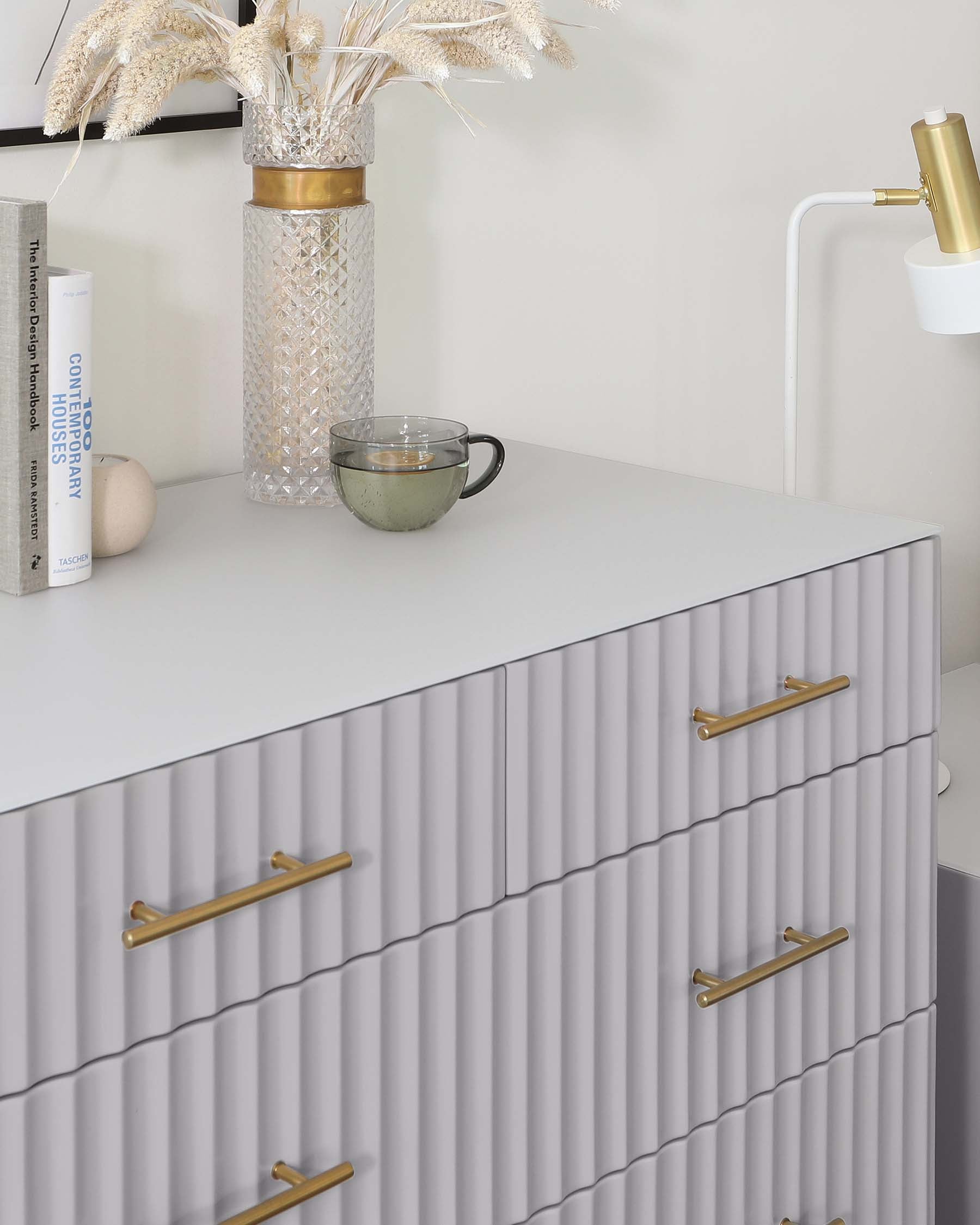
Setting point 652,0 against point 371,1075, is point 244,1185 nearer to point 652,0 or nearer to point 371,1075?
point 371,1075

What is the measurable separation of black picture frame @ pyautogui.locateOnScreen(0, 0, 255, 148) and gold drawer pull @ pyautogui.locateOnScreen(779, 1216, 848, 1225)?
1000mm

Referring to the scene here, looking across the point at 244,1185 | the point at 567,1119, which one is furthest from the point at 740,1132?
the point at 244,1185

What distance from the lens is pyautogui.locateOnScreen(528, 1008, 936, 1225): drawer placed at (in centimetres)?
114

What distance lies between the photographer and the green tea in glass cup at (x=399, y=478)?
3.87 feet

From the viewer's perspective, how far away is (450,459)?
120 centimetres

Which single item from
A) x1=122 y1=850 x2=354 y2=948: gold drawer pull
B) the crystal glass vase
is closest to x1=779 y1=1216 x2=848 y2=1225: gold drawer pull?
x1=122 y1=850 x2=354 y2=948: gold drawer pull

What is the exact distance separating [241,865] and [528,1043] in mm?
278

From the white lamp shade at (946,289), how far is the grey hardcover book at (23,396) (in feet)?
2.55

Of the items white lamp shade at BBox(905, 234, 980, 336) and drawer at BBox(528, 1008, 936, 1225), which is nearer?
drawer at BBox(528, 1008, 936, 1225)

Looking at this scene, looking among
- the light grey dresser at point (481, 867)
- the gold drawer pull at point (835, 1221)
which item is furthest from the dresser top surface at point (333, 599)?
the gold drawer pull at point (835, 1221)

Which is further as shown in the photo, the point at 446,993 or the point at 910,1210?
the point at 910,1210

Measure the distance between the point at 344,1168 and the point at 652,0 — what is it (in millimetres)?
1210

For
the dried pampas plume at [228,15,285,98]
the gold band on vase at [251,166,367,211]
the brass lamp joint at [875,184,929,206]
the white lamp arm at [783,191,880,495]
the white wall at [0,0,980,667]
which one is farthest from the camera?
the white lamp arm at [783,191,880,495]

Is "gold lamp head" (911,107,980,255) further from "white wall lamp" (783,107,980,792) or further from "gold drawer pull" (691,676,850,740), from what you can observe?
"gold drawer pull" (691,676,850,740)
